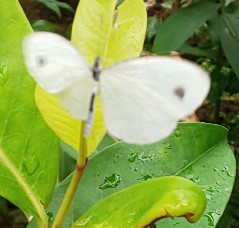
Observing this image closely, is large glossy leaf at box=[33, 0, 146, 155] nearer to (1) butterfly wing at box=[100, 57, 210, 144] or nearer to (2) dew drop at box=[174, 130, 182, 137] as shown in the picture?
(1) butterfly wing at box=[100, 57, 210, 144]

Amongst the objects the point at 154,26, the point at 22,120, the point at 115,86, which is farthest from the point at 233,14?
the point at 115,86

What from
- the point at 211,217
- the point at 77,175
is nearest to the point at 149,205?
the point at 77,175

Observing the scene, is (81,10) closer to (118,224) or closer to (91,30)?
(91,30)

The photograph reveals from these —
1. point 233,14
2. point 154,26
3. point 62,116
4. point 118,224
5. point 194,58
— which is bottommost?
point 194,58

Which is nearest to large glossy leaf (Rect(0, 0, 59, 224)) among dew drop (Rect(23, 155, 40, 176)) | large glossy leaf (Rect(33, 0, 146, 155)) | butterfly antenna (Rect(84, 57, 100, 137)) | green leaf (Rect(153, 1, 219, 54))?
dew drop (Rect(23, 155, 40, 176))

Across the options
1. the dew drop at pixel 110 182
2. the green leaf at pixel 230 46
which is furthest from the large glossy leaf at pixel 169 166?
the green leaf at pixel 230 46
